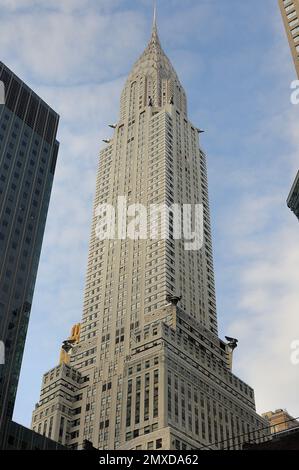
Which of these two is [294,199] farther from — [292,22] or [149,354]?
[149,354]

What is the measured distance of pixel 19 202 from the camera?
12525 cm

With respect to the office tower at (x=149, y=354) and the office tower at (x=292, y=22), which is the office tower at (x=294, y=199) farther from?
the office tower at (x=149, y=354)

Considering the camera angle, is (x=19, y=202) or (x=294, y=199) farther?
(x=19, y=202)

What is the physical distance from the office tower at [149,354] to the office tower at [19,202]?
38.5 m

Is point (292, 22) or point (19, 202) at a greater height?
point (292, 22)

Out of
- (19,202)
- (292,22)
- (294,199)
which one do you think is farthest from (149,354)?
(292,22)

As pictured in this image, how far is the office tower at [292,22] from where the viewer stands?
101750mm

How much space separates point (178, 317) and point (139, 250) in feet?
86.9

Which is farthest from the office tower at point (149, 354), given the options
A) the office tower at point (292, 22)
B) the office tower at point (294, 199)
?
the office tower at point (292, 22)

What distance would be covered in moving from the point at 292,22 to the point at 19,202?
203ft

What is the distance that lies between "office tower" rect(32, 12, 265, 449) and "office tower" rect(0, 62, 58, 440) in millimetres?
38461

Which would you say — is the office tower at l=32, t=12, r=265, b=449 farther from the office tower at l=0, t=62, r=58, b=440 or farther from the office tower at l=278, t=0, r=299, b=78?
the office tower at l=278, t=0, r=299, b=78

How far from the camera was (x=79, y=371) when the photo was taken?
513ft

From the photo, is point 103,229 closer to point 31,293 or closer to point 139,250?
point 139,250
